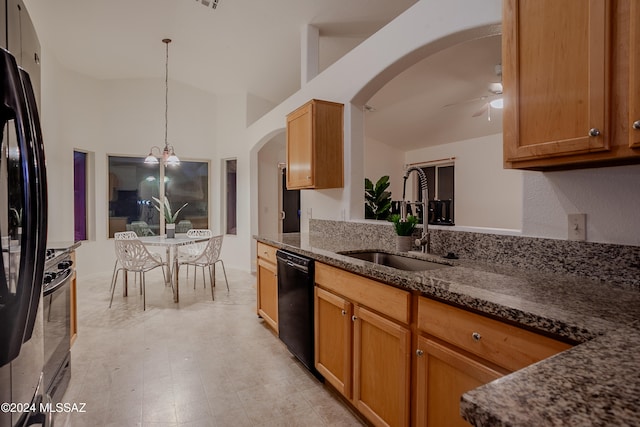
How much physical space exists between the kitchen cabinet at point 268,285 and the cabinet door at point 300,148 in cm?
71

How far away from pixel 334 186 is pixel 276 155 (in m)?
3.74

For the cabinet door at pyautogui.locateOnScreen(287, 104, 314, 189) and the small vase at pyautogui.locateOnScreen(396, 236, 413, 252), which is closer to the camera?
the small vase at pyautogui.locateOnScreen(396, 236, 413, 252)

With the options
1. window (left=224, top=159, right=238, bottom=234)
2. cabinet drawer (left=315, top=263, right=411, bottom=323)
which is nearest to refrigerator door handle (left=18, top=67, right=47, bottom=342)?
cabinet drawer (left=315, top=263, right=411, bottom=323)

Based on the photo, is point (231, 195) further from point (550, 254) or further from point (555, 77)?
point (555, 77)

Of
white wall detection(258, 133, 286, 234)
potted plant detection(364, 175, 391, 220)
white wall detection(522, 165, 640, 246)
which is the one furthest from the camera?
white wall detection(258, 133, 286, 234)

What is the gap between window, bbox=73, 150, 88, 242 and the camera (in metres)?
5.44

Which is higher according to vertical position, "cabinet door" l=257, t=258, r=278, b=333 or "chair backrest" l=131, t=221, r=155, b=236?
"chair backrest" l=131, t=221, r=155, b=236

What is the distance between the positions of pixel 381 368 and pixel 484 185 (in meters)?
5.36

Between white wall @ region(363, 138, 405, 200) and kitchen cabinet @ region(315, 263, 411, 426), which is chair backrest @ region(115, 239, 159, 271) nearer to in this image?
kitchen cabinet @ region(315, 263, 411, 426)

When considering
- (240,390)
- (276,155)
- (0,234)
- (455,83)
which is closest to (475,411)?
(0,234)

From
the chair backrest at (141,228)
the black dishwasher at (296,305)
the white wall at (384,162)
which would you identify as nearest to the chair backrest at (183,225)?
the chair backrest at (141,228)

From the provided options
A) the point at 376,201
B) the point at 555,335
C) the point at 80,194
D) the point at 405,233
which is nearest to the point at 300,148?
the point at 376,201

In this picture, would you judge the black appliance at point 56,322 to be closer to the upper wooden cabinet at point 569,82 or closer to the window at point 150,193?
the upper wooden cabinet at point 569,82

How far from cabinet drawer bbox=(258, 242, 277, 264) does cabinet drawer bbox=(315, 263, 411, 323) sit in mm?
818
